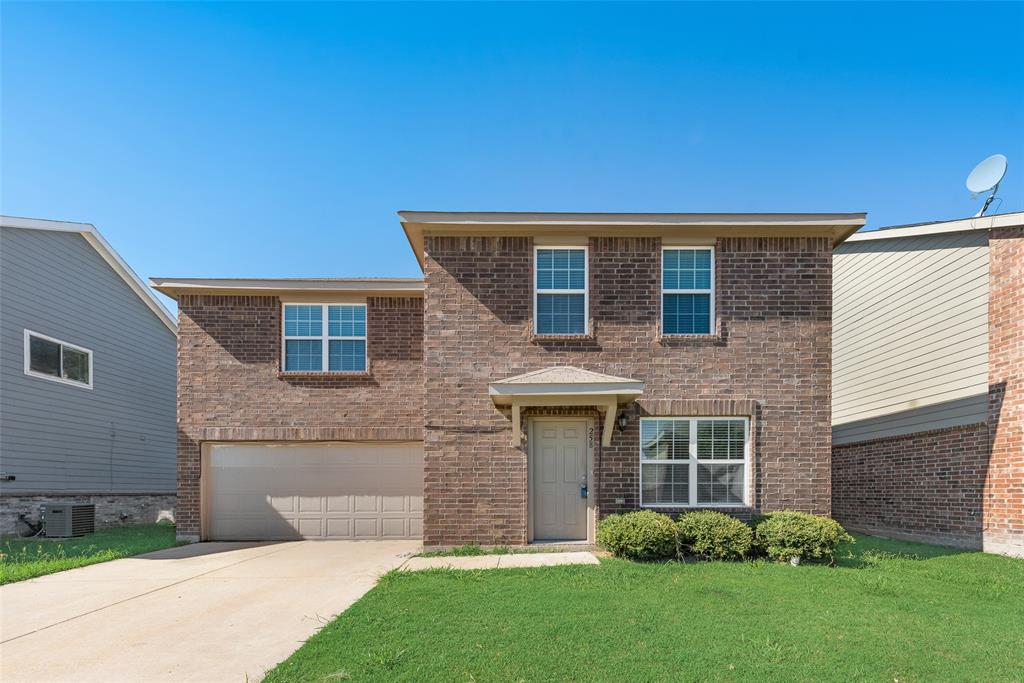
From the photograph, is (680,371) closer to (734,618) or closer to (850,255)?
(734,618)

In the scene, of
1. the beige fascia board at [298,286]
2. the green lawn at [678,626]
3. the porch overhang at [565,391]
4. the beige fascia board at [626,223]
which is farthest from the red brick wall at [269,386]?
the green lawn at [678,626]

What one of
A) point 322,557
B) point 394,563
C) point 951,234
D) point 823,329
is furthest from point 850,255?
point 322,557

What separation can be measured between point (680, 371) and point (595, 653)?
5637 millimetres

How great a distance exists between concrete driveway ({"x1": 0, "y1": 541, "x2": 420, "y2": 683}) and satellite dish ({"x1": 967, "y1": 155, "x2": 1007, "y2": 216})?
1233cm

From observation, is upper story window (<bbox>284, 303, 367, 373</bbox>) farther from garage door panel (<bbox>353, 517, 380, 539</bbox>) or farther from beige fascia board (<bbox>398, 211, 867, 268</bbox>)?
beige fascia board (<bbox>398, 211, 867, 268</bbox>)

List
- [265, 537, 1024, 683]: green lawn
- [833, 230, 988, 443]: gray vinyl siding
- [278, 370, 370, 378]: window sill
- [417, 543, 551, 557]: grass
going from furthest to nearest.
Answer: [278, 370, 370, 378]: window sill, [833, 230, 988, 443]: gray vinyl siding, [417, 543, 551, 557]: grass, [265, 537, 1024, 683]: green lawn

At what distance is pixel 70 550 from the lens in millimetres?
10977

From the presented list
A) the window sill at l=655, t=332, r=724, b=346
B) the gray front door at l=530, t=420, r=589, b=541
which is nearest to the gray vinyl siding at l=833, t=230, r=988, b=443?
the window sill at l=655, t=332, r=724, b=346

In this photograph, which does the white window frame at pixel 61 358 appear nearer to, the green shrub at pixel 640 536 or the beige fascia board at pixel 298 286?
Result: the beige fascia board at pixel 298 286

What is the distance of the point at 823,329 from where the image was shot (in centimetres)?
1004

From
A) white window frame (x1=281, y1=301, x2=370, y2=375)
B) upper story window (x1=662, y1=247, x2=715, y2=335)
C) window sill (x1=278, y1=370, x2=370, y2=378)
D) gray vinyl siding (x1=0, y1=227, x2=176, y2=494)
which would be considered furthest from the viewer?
gray vinyl siding (x1=0, y1=227, x2=176, y2=494)

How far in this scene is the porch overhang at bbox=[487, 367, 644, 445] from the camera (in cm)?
890

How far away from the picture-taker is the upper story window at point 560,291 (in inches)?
399

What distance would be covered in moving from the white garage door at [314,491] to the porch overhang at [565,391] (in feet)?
12.2
